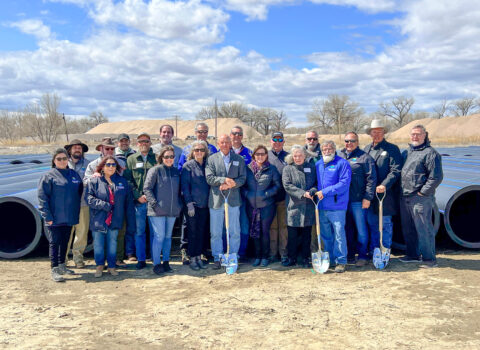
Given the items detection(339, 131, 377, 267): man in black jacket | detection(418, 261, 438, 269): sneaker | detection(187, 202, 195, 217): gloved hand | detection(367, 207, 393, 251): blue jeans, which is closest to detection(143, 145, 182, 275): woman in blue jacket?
detection(187, 202, 195, 217): gloved hand

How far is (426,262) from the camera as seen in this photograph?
5.72 metres

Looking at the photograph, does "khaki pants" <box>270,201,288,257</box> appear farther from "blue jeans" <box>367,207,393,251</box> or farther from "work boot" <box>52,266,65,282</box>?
"work boot" <box>52,266,65,282</box>

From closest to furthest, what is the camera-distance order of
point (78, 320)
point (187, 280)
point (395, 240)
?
point (78, 320) < point (187, 280) < point (395, 240)

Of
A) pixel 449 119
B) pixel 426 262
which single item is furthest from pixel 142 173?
pixel 449 119

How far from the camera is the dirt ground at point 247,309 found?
361 centimetres

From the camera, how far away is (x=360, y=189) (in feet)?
18.6

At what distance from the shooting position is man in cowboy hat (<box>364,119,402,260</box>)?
5766 mm

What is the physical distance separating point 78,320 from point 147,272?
1651 millimetres

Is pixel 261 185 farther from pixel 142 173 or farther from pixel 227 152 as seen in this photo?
pixel 142 173

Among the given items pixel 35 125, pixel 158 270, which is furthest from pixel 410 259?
pixel 35 125

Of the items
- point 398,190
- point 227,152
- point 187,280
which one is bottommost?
point 187,280

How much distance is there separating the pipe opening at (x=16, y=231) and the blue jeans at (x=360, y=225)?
15.3ft

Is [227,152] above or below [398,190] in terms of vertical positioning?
above

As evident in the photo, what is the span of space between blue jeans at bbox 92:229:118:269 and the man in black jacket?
337 centimetres
